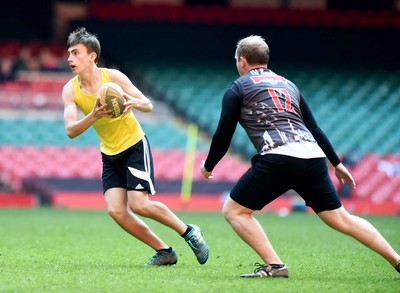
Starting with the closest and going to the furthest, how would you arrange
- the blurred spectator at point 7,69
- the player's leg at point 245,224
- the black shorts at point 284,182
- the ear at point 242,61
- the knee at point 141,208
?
the black shorts at point 284,182 → the player's leg at point 245,224 → the ear at point 242,61 → the knee at point 141,208 → the blurred spectator at point 7,69

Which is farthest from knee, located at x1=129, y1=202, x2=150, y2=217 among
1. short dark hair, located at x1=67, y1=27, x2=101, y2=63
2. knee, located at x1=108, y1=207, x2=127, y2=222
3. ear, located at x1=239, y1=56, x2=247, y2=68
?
ear, located at x1=239, y1=56, x2=247, y2=68

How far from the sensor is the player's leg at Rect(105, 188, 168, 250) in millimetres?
8047

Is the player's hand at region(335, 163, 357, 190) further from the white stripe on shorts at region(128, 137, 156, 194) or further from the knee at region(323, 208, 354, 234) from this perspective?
the white stripe on shorts at region(128, 137, 156, 194)

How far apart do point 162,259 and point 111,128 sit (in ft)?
4.22

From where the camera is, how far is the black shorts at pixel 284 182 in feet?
22.8

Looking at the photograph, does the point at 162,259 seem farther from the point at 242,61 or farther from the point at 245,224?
the point at 242,61

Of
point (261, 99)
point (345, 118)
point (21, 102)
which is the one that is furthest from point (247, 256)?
point (345, 118)

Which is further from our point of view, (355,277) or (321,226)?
(321,226)

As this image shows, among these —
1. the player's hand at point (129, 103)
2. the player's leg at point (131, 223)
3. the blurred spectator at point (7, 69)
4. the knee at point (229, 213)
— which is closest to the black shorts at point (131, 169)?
the player's leg at point (131, 223)

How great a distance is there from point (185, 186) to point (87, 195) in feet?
7.44

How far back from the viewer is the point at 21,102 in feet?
73.5

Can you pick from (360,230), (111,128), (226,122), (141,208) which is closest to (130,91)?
(111,128)

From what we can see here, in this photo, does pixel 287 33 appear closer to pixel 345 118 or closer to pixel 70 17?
pixel 345 118

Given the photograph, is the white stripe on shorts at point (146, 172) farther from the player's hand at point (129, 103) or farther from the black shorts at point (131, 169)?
the player's hand at point (129, 103)
